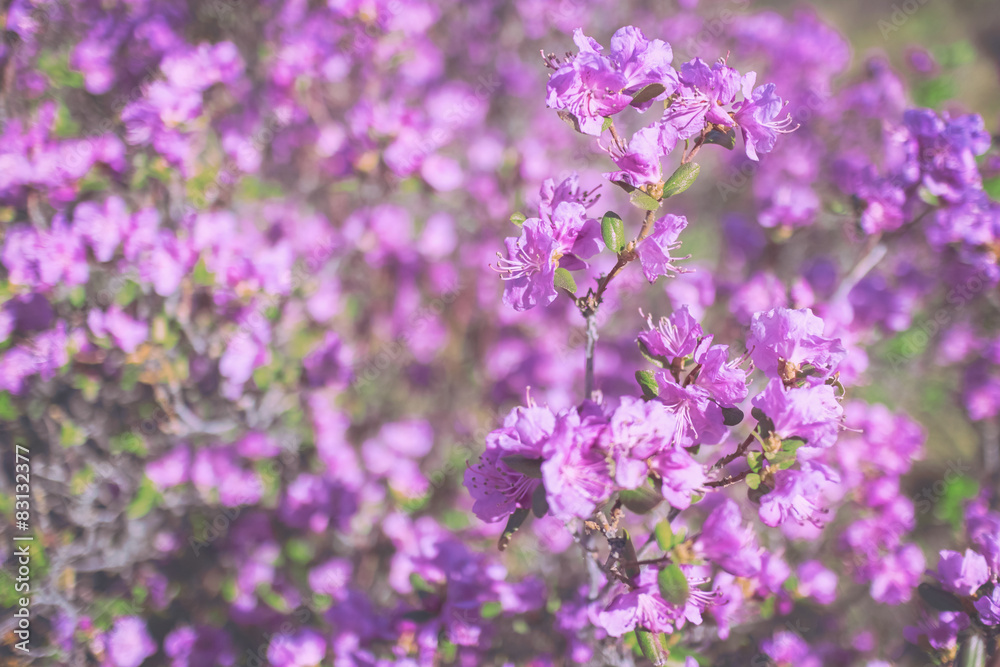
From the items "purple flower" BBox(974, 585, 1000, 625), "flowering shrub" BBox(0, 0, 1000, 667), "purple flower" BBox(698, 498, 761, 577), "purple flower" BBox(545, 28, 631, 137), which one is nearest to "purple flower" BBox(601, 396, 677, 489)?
"flowering shrub" BBox(0, 0, 1000, 667)

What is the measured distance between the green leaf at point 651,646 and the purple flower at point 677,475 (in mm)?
335

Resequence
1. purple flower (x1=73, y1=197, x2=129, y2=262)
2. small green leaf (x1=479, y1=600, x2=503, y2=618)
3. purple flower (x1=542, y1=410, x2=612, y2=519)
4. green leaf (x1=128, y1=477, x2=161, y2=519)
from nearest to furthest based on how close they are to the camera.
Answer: purple flower (x1=542, y1=410, x2=612, y2=519)
small green leaf (x1=479, y1=600, x2=503, y2=618)
purple flower (x1=73, y1=197, x2=129, y2=262)
green leaf (x1=128, y1=477, x2=161, y2=519)

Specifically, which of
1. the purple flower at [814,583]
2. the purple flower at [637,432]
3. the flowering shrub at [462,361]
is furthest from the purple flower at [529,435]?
the purple flower at [814,583]

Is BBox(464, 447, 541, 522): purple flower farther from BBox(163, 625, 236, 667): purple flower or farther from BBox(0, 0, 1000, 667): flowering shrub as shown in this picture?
BBox(163, 625, 236, 667): purple flower

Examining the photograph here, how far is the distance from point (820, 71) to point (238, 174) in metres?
3.86

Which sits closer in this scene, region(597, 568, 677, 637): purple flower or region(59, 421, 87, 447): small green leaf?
region(597, 568, 677, 637): purple flower

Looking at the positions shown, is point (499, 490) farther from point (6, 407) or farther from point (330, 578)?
point (6, 407)

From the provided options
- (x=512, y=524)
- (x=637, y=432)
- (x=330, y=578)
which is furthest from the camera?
(x=330, y=578)

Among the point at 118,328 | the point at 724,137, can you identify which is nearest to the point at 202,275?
the point at 118,328

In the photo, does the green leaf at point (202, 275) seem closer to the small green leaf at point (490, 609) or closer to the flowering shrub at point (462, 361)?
the flowering shrub at point (462, 361)

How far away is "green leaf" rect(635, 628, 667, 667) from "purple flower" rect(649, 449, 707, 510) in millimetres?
335

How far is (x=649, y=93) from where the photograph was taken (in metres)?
1.23

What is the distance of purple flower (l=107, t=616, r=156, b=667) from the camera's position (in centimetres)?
208

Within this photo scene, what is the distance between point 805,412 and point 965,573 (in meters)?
0.73
